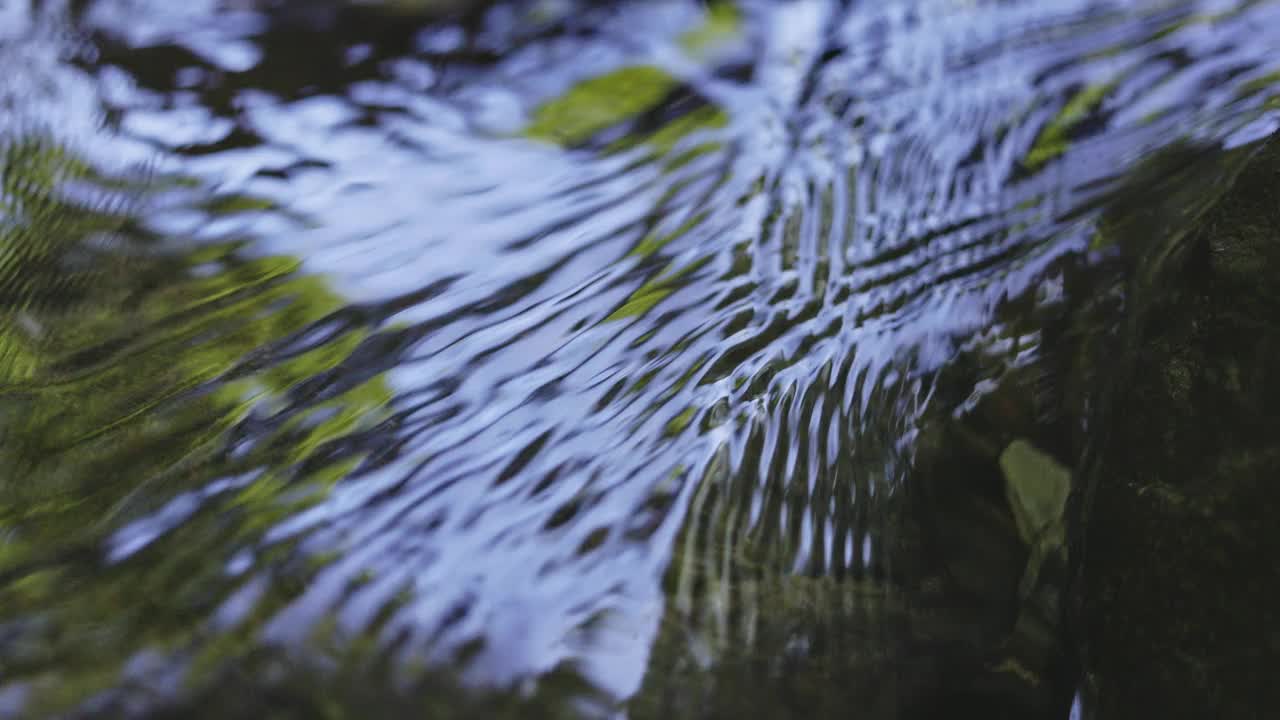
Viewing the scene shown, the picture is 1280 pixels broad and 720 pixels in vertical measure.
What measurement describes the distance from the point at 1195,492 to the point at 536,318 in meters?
0.54

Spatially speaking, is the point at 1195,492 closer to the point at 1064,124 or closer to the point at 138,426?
the point at 1064,124

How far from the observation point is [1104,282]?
91 cm

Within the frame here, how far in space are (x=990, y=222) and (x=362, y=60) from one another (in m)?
0.76

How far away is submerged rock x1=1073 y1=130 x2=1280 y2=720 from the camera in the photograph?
755mm

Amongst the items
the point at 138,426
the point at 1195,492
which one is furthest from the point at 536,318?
the point at 1195,492

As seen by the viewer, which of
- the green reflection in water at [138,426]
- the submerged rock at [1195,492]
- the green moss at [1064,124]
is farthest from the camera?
the green moss at [1064,124]

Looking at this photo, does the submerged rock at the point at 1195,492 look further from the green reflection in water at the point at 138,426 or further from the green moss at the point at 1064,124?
the green reflection in water at the point at 138,426

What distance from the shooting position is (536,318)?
897mm

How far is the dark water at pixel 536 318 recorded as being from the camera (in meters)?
0.68

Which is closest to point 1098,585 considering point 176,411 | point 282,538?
point 282,538

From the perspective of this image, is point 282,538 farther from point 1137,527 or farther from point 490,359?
point 1137,527

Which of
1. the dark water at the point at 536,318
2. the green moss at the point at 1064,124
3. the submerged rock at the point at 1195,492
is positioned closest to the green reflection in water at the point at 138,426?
the dark water at the point at 536,318

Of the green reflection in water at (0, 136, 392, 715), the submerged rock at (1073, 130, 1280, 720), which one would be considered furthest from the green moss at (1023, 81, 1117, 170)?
the green reflection in water at (0, 136, 392, 715)

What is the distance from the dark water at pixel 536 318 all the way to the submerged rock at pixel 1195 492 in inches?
2.4
